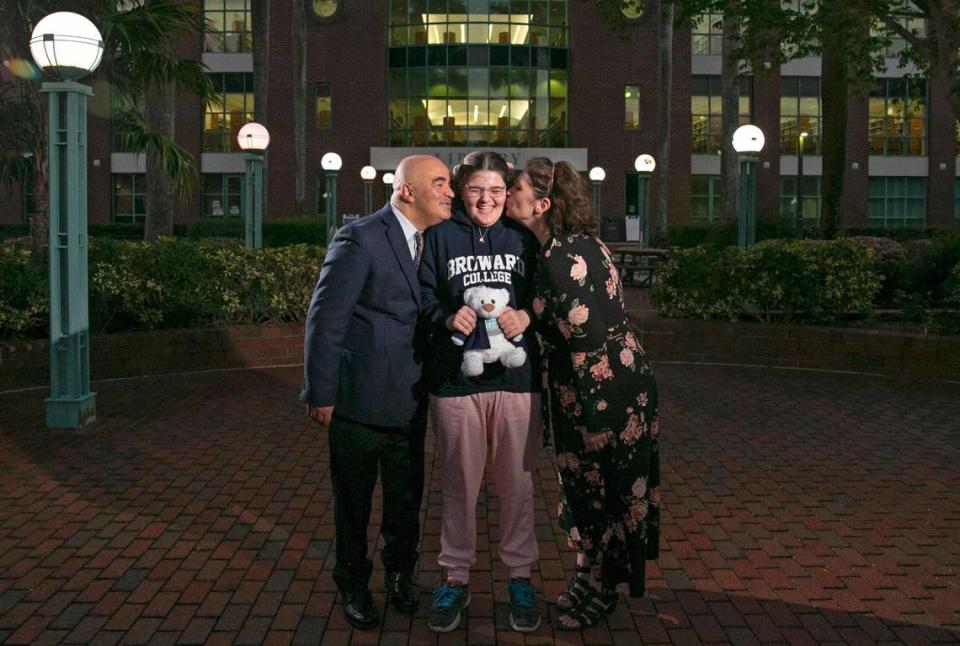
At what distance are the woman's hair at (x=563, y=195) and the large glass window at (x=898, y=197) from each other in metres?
44.1

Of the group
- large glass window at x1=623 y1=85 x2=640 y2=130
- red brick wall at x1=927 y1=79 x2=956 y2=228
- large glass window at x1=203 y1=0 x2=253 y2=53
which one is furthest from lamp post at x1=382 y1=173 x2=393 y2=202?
red brick wall at x1=927 y1=79 x2=956 y2=228

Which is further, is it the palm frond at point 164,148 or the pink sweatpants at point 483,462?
the palm frond at point 164,148

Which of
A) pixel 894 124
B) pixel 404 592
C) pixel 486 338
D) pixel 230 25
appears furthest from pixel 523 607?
pixel 894 124

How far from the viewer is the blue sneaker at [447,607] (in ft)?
13.5

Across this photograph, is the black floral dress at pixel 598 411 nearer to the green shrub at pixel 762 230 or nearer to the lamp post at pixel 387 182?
the green shrub at pixel 762 230

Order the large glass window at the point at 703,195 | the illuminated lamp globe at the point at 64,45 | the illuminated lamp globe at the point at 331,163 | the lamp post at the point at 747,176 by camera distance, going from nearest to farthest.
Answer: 1. the illuminated lamp globe at the point at 64,45
2. the lamp post at the point at 747,176
3. the illuminated lamp globe at the point at 331,163
4. the large glass window at the point at 703,195

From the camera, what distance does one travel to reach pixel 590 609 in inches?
166

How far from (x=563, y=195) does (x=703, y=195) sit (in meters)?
40.6

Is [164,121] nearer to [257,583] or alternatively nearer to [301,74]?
[301,74]

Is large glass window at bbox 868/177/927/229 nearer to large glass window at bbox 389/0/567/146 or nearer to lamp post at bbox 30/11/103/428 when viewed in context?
large glass window at bbox 389/0/567/146

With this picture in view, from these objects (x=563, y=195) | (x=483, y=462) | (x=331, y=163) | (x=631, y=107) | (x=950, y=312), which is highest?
(x=631, y=107)

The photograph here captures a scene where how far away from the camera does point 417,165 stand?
411 cm

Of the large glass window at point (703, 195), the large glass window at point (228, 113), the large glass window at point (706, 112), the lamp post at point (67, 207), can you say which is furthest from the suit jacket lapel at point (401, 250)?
the large glass window at point (228, 113)

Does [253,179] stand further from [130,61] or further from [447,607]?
[447,607]
